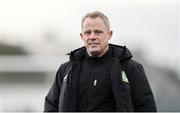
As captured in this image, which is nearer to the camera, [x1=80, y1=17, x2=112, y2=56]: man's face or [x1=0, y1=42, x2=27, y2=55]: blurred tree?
[x1=80, y1=17, x2=112, y2=56]: man's face

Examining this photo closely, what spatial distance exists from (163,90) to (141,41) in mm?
534

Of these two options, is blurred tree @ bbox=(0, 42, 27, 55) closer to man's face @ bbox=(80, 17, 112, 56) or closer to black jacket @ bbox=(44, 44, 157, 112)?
black jacket @ bbox=(44, 44, 157, 112)

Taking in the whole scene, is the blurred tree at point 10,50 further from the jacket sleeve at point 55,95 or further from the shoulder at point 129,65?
the shoulder at point 129,65

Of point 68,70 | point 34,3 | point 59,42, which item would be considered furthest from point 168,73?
point 68,70

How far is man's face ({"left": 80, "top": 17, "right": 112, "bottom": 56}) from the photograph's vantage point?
3.43 meters

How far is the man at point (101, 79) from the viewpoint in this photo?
135 inches

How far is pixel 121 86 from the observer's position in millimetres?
3414

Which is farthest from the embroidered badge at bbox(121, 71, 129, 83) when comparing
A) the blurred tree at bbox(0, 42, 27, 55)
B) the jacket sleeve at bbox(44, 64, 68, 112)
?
the blurred tree at bbox(0, 42, 27, 55)

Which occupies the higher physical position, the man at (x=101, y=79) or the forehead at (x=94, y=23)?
the forehead at (x=94, y=23)

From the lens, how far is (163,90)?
5387 millimetres

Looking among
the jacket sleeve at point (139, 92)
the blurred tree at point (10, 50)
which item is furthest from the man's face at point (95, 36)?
the blurred tree at point (10, 50)

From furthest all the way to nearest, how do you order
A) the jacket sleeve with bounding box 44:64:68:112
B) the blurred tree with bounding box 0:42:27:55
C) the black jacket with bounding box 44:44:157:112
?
the blurred tree with bounding box 0:42:27:55
the jacket sleeve with bounding box 44:64:68:112
the black jacket with bounding box 44:44:157:112

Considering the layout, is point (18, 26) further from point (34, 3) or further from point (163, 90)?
point (163, 90)

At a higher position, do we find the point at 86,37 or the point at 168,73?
the point at 86,37
